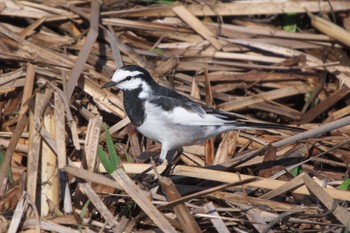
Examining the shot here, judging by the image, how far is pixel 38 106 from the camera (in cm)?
498

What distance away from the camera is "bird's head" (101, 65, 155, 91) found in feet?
19.4

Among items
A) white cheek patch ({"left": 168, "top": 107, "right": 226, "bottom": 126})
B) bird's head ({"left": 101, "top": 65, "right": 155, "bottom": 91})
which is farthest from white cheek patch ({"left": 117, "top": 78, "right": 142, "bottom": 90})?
white cheek patch ({"left": 168, "top": 107, "right": 226, "bottom": 126})

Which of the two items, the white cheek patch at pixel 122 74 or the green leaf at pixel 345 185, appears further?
the white cheek patch at pixel 122 74

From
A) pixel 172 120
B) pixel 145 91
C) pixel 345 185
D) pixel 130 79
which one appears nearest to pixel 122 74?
pixel 130 79

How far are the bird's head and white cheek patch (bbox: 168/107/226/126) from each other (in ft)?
1.16

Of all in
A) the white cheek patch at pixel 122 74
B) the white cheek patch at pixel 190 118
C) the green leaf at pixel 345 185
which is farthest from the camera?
the white cheek patch at pixel 122 74

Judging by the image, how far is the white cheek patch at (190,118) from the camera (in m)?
5.73

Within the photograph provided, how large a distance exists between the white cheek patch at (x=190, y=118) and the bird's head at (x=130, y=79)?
14.0 inches

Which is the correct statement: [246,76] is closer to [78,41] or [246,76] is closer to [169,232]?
[78,41]

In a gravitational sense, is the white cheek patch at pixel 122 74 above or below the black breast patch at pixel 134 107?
above

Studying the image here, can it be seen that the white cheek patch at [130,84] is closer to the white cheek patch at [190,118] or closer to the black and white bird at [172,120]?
the black and white bird at [172,120]

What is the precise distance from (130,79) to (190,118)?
1.87ft

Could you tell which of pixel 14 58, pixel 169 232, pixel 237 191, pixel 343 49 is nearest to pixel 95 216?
pixel 169 232

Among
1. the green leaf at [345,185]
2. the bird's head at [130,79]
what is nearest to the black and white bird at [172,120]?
the bird's head at [130,79]
